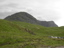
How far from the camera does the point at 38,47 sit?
164ft

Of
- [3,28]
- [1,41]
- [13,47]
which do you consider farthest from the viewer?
[3,28]

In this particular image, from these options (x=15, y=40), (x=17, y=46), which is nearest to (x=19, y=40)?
(x=15, y=40)

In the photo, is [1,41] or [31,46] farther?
[1,41]

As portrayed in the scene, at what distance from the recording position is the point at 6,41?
5956cm

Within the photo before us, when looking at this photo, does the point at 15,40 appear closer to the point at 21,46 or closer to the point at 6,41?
the point at 6,41

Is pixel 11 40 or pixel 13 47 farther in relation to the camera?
pixel 11 40

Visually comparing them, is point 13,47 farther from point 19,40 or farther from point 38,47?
point 19,40

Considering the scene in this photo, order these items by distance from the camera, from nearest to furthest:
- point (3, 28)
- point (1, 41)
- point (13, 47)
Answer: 1. point (13, 47)
2. point (1, 41)
3. point (3, 28)

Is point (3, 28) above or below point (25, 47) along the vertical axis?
above

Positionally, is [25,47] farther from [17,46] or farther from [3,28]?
[3,28]

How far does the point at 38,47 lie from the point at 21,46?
605cm

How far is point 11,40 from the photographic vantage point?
61188 mm

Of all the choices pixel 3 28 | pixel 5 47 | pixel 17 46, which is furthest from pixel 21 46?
pixel 3 28

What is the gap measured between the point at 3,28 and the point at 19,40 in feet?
127
